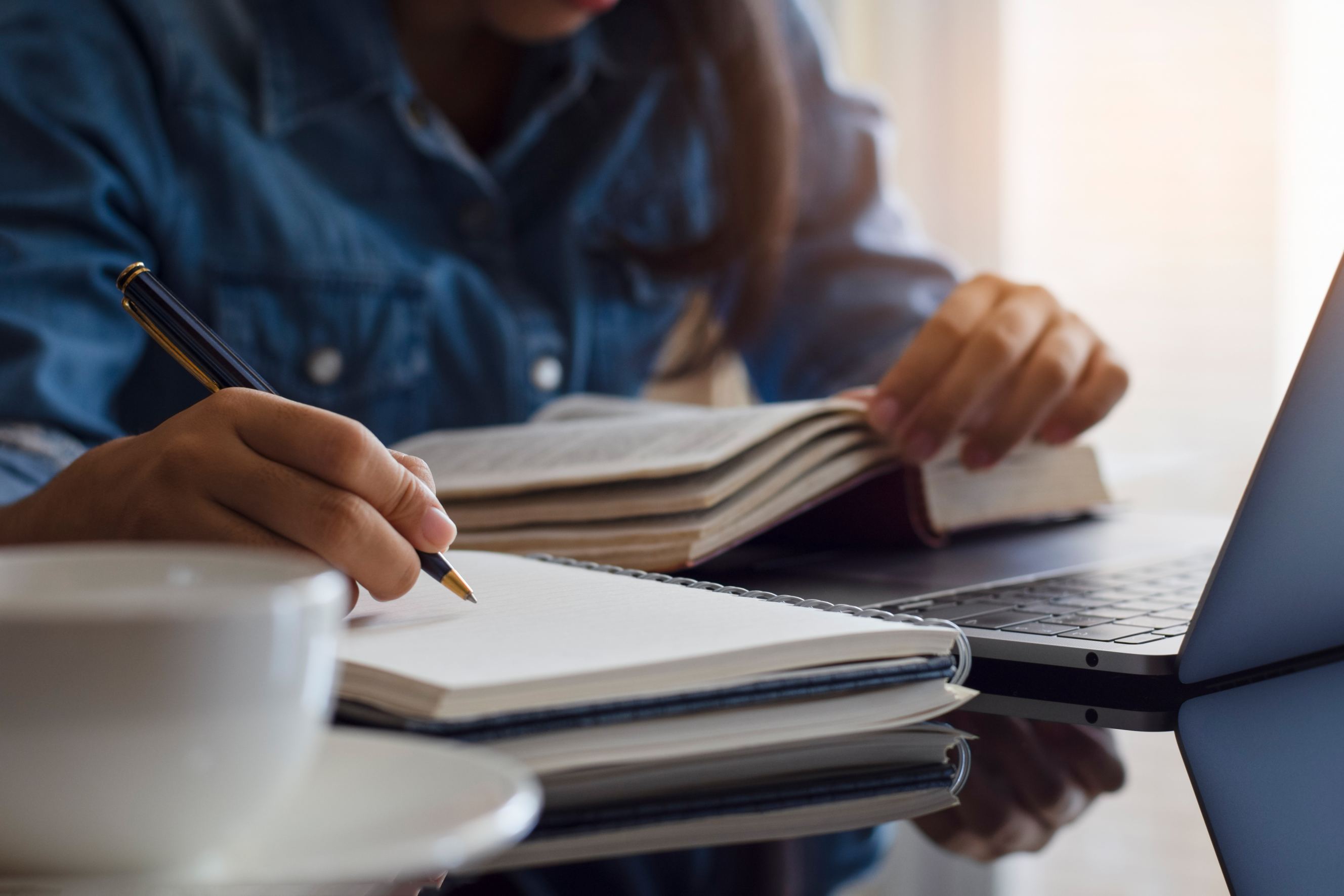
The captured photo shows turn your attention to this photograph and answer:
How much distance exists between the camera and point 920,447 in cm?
62

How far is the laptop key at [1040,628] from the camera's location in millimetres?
404

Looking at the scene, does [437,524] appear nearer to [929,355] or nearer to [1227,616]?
[1227,616]

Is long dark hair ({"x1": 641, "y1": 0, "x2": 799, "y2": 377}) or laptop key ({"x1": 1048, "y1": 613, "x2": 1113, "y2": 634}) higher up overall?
laptop key ({"x1": 1048, "y1": 613, "x2": 1113, "y2": 634})

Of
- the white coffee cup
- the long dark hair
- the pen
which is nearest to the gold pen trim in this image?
the pen

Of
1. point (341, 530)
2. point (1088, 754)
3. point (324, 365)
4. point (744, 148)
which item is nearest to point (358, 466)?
point (341, 530)

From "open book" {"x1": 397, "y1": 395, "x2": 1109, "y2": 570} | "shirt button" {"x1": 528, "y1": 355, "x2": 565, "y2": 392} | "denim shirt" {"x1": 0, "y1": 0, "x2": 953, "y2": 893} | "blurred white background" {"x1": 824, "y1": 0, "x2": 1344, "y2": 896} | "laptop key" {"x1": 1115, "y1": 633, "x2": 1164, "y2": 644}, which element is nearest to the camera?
"laptop key" {"x1": 1115, "y1": 633, "x2": 1164, "y2": 644}

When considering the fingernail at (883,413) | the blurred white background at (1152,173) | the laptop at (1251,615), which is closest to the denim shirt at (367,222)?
the fingernail at (883,413)

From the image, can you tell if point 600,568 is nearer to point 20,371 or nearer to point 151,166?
point 20,371

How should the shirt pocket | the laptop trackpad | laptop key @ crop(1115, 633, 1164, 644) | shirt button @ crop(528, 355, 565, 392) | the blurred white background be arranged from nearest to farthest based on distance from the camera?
the laptop trackpad, laptop key @ crop(1115, 633, 1164, 644), the shirt pocket, shirt button @ crop(528, 355, 565, 392), the blurred white background

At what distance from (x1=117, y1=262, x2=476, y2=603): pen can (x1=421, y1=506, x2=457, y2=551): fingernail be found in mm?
74

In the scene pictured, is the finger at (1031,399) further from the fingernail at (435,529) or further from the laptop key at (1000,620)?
the fingernail at (435,529)

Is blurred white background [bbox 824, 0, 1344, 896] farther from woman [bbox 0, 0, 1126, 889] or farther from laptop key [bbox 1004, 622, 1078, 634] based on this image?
laptop key [bbox 1004, 622, 1078, 634]

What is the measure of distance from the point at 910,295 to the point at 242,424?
806 mm

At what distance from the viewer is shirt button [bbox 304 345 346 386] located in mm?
920
